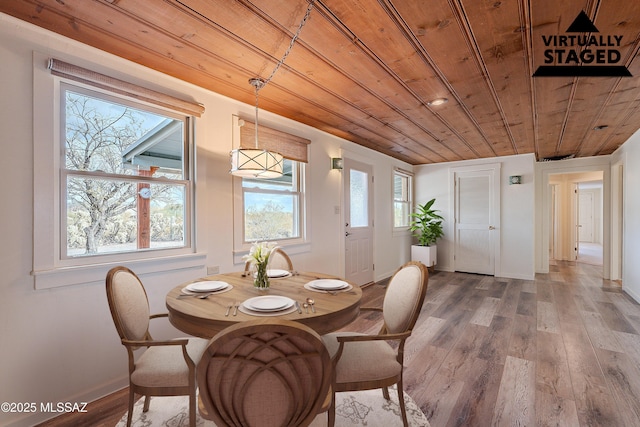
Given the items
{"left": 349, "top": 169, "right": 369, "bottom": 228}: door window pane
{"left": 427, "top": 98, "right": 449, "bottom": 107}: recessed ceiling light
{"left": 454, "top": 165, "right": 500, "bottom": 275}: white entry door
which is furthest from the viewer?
{"left": 454, "top": 165, "right": 500, "bottom": 275}: white entry door

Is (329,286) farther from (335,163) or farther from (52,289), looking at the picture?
(335,163)

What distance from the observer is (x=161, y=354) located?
1514mm

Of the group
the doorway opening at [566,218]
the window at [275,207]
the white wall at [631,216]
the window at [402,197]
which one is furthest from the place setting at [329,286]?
the doorway opening at [566,218]

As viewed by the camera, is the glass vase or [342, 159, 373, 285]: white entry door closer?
the glass vase

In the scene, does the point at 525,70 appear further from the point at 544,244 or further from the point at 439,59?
the point at 544,244

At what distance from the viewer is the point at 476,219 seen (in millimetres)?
5594

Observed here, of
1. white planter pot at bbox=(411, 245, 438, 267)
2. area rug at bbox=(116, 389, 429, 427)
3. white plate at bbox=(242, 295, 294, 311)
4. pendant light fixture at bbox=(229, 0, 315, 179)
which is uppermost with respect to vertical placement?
pendant light fixture at bbox=(229, 0, 315, 179)

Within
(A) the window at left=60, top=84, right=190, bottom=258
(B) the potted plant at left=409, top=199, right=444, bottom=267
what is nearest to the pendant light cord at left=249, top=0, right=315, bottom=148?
(A) the window at left=60, top=84, right=190, bottom=258

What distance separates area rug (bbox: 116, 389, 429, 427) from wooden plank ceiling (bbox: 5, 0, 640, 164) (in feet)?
7.31

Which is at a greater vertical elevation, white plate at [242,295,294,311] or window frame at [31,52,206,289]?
window frame at [31,52,206,289]

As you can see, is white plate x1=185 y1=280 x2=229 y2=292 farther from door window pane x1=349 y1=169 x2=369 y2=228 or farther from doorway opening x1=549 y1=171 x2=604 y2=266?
doorway opening x1=549 y1=171 x2=604 y2=266

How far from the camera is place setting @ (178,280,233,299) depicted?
1629 millimetres

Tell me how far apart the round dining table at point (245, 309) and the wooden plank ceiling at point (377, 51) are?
152cm

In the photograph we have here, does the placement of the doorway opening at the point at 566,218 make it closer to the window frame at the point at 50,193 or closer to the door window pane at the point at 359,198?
the door window pane at the point at 359,198
